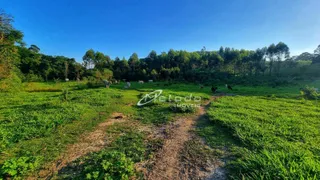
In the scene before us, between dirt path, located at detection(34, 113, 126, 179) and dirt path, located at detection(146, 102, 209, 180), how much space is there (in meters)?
2.02

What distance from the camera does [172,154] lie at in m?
4.25

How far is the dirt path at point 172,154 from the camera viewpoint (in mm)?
3436

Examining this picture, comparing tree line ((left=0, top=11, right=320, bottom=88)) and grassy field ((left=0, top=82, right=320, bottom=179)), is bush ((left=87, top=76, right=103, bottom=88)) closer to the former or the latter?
tree line ((left=0, top=11, right=320, bottom=88))

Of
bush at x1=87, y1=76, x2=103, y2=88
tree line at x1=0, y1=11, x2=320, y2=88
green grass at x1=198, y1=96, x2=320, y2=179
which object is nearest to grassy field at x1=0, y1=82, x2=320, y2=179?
green grass at x1=198, y1=96, x2=320, y2=179

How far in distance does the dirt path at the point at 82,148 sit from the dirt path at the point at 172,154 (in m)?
2.02

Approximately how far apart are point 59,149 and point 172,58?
50.6 meters

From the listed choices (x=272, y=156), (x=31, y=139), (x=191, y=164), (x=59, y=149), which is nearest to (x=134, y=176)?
(x=191, y=164)

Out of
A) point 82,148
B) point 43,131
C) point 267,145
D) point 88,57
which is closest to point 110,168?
point 82,148

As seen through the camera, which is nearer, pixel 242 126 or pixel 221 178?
pixel 221 178

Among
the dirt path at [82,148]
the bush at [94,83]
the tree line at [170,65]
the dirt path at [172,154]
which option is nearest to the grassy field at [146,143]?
the dirt path at [82,148]

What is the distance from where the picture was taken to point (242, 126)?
5.93 metres

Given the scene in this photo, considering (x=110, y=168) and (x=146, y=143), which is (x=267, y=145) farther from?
(x=110, y=168)

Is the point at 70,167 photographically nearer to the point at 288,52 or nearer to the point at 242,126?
the point at 242,126

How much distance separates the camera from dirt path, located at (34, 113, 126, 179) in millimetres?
3598
